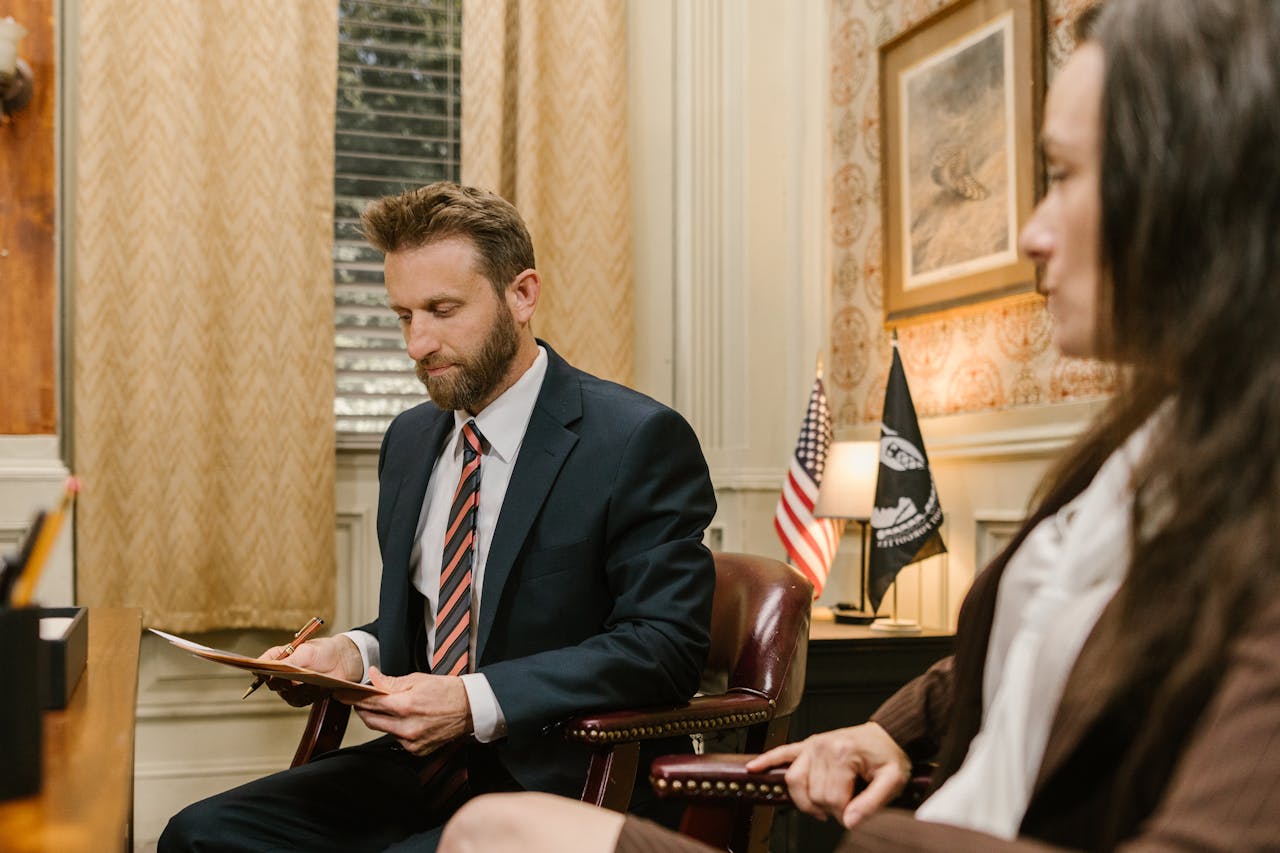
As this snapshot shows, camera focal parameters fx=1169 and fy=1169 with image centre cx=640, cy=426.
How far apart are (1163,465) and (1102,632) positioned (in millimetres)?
137

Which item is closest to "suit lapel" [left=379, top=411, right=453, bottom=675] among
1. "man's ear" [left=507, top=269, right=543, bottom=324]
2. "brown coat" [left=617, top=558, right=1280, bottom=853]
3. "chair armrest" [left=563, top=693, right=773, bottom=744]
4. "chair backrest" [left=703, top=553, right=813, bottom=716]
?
"man's ear" [left=507, top=269, right=543, bottom=324]

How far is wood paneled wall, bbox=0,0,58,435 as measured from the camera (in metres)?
3.28

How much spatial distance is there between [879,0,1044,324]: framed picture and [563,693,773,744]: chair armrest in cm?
150

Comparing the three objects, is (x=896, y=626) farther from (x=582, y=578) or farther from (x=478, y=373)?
(x=478, y=373)

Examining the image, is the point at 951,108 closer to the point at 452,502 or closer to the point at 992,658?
the point at 452,502

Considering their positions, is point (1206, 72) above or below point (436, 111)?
below

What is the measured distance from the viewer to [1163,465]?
814 mm

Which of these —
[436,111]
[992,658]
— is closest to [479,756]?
[992,658]

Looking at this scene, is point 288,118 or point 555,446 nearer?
point 555,446

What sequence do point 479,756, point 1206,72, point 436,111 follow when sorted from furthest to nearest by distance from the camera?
point 436,111 → point 479,756 → point 1206,72

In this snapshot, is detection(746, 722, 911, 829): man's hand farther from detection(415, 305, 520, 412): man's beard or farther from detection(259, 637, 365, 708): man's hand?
detection(415, 305, 520, 412): man's beard

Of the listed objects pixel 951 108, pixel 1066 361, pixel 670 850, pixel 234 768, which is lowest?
pixel 234 768

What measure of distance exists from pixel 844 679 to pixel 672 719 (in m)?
1.27

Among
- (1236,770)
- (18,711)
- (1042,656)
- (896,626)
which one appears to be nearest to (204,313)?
(896,626)
